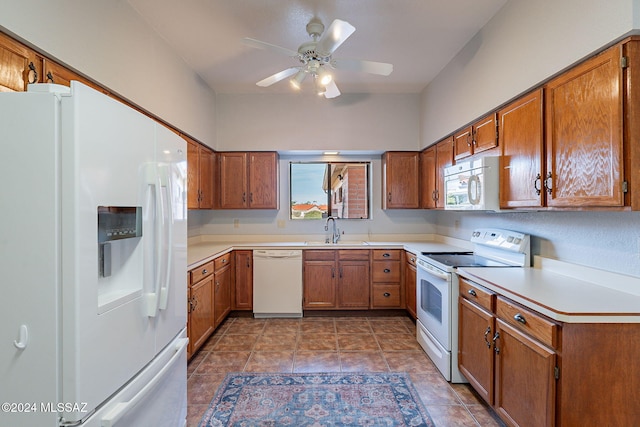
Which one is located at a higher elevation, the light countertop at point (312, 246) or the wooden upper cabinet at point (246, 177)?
the wooden upper cabinet at point (246, 177)

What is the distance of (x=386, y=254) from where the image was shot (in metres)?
3.62

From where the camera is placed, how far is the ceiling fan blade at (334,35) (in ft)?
5.85

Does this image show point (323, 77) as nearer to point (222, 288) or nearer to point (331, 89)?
point (331, 89)

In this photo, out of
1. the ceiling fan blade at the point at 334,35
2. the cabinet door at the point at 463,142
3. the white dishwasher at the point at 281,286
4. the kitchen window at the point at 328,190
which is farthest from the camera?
the kitchen window at the point at 328,190

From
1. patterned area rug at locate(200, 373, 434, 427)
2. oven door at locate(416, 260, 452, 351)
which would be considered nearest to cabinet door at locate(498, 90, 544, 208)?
oven door at locate(416, 260, 452, 351)

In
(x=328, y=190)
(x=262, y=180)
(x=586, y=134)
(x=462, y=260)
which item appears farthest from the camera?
(x=328, y=190)

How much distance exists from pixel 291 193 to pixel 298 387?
259 centimetres

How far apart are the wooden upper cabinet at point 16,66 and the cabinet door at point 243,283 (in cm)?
255

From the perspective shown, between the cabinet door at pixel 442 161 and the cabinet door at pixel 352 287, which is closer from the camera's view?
the cabinet door at pixel 442 161

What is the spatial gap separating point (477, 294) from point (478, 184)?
844 mm

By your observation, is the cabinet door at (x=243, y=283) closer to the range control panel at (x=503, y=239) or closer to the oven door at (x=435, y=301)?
the oven door at (x=435, y=301)

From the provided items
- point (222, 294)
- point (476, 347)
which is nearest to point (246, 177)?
point (222, 294)

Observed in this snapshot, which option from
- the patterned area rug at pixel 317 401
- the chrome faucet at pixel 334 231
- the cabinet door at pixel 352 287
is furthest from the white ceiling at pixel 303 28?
the patterned area rug at pixel 317 401

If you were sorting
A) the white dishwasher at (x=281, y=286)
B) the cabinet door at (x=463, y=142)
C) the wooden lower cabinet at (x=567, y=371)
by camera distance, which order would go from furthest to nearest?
the white dishwasher at (x=281, y=286), the cabinet door at (x=463, y=142), the wooden lower cabinet at (x=567, y=371)
